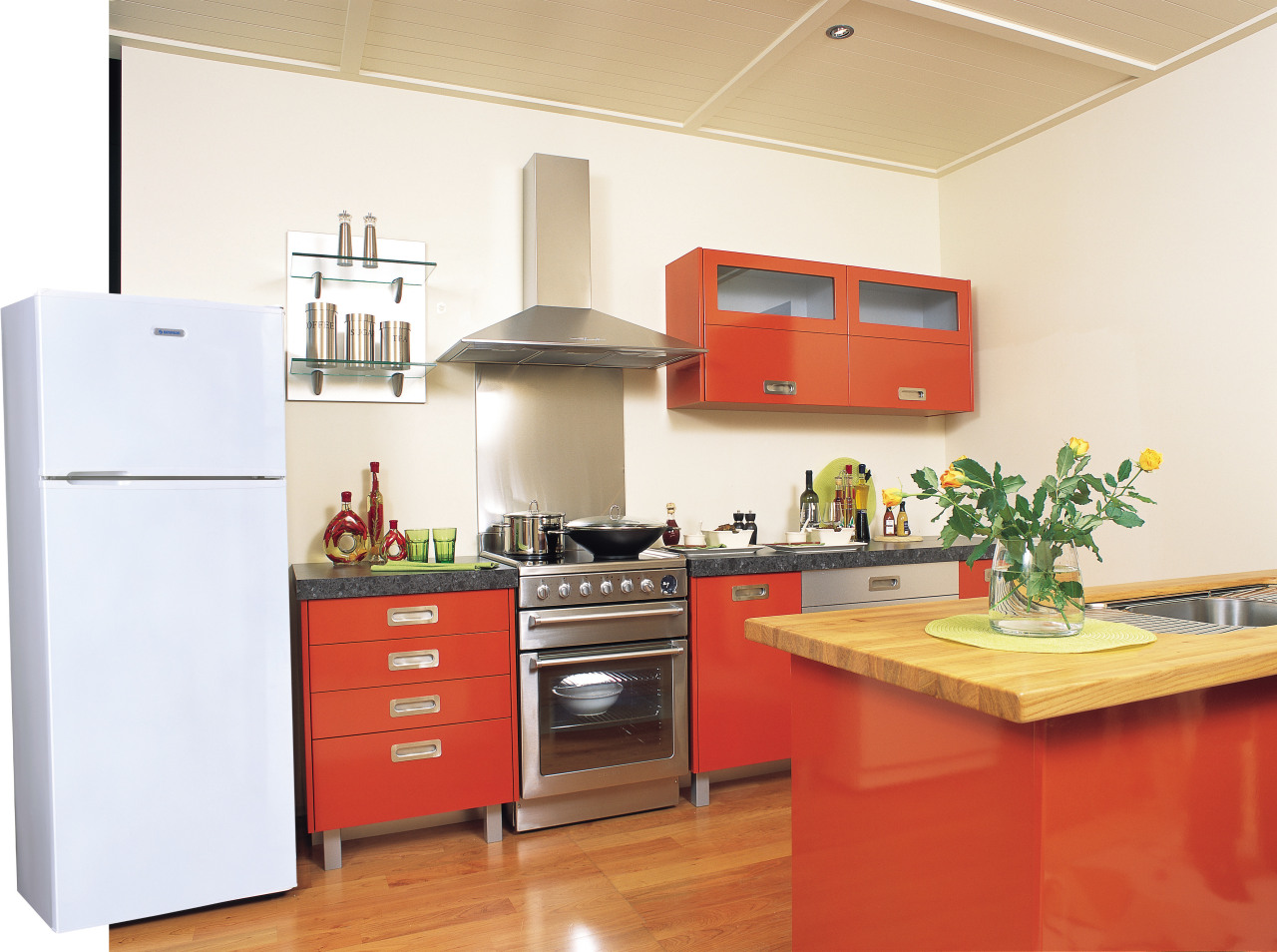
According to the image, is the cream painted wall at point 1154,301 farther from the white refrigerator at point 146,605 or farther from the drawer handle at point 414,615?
the white refrigerator at point 146,605

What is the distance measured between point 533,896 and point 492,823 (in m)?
0.43

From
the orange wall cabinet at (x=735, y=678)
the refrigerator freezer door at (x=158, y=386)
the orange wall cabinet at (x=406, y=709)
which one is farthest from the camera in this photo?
the orange wall cabinet at (x=735, y=678)

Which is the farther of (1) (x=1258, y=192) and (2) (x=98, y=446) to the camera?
(1) (x=1258, y=192)

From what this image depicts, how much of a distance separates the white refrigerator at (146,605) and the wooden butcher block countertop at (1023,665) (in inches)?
59.9

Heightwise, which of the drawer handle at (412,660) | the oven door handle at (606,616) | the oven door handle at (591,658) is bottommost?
the oven door handle at (591,658)

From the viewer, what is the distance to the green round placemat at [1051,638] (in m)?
1.48

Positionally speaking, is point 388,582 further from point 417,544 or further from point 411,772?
point 411,772

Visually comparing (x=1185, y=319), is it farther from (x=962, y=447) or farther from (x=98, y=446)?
(x=98, y=446)

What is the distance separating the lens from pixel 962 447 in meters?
4.34

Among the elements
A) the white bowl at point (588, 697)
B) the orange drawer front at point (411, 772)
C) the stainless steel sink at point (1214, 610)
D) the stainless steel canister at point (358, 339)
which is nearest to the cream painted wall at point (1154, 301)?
the stainless steel sink at point (1214, 610)

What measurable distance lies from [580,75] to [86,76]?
1.67 metres

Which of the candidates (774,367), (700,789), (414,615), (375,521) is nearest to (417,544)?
(375,521)

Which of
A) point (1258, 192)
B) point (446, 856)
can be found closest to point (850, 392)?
point (1258, 192)

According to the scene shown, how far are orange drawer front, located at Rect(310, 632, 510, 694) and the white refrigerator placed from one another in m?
0.16
